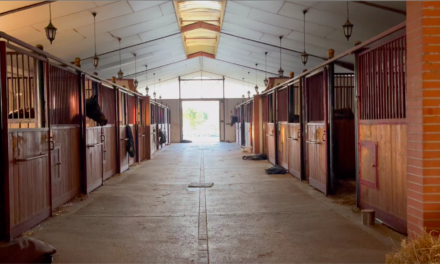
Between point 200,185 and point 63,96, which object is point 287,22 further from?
point 63,96

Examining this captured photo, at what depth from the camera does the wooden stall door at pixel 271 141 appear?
10.2 m

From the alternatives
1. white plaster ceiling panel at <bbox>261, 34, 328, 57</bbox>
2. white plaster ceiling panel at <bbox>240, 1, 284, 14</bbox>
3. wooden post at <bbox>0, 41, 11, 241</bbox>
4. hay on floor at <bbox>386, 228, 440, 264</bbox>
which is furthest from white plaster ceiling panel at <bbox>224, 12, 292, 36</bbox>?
hay on floor at <bbox>386, 228, 440, 264</bbox>

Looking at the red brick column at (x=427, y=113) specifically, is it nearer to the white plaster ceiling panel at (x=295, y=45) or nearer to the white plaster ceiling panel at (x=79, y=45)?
the white plaster ceiling panel at (x=295, y=45)

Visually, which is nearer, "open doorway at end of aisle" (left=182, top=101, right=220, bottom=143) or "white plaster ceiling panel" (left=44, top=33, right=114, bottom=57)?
"white plaster ceiling panel" (left=44, top=33, right=114, bottom=57)

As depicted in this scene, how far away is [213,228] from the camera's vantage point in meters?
4.01

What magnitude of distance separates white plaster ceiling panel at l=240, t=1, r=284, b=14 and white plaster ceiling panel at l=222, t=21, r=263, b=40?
8.24ft

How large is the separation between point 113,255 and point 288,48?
38.5ft

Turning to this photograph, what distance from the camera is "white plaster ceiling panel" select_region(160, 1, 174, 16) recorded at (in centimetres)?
1031

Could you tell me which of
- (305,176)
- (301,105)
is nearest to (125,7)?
(301,105)

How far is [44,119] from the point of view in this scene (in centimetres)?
458

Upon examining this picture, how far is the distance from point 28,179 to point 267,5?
7541 millimetres

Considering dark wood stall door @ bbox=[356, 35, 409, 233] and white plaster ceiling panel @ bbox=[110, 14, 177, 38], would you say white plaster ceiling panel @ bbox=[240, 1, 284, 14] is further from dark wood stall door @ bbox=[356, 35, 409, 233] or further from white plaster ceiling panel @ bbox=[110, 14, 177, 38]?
dark wood stall door @ bbox=[356, 35, 409, 233]

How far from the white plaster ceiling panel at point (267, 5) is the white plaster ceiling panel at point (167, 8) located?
2079mm

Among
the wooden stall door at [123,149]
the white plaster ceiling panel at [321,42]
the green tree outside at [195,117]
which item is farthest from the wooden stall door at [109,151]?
the green tree outside at [195,117]
